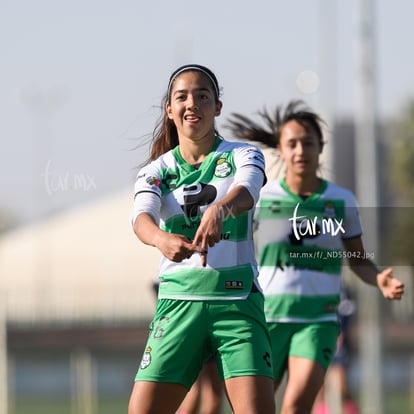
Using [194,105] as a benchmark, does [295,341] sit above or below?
below

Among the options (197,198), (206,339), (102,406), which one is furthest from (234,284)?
(102,406)

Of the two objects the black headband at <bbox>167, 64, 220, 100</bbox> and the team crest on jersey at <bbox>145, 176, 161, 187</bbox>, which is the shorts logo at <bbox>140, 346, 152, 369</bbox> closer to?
the team crest on jersey at <bbox>145, 176, 161, 187</bbox>

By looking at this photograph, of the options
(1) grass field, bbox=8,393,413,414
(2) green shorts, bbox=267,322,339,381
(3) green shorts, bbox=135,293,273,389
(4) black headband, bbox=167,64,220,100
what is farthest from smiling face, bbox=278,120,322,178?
(1) grass field, bbox=8,393,413,414

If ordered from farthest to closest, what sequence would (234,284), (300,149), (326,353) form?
(300,149)
(326,353)
(234,284)

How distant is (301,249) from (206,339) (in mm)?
2458

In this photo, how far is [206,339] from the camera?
7.35 meters

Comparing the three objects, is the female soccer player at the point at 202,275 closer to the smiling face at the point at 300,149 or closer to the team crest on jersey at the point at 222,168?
the team crest on jersey at the point at 222,168

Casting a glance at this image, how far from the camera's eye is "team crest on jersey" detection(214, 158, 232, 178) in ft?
24.3

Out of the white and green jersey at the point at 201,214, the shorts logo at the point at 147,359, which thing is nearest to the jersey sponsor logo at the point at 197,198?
the white and green jersey at the point at 201,214

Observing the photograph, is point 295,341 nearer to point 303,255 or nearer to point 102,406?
point 303,255

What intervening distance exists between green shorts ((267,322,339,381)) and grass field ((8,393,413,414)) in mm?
12953

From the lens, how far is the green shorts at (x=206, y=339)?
727cm

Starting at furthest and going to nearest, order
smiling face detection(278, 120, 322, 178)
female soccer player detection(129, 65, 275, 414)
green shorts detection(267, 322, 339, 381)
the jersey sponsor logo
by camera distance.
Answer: smiling face detection(278, 120, 322, 178) < green shorts detection(267, 322, 339, 381) < the jersey sponsor logo < female soccer player detection(129, 65, 275, 414)

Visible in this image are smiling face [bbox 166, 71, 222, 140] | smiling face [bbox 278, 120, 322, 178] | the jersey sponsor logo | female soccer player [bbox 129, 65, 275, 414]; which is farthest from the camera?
smiling face [bbox 278, 120, 322, 178]
